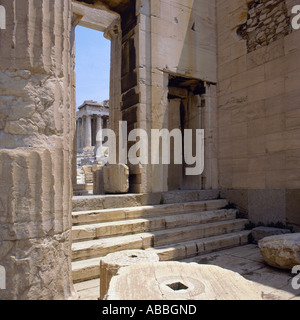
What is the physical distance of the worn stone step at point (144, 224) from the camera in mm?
4023

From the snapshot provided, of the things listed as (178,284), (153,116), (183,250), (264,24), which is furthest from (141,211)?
(264,24)

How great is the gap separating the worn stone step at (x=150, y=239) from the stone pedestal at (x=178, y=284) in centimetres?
137

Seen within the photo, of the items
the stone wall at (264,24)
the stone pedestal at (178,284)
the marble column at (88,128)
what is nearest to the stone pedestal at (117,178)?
the stone pedestal at (178,284)

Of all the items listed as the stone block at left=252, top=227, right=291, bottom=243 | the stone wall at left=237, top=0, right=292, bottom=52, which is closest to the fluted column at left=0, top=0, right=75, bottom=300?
the stone block at left=252, top=227, right=291, bottom=243

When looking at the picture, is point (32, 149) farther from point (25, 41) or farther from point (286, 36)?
point (286, 36)

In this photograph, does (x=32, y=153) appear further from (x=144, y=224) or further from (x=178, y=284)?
(x=144, y=224)

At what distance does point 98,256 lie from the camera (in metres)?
3.77

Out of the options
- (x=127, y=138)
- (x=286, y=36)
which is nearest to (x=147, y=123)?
(x=127, y=138)

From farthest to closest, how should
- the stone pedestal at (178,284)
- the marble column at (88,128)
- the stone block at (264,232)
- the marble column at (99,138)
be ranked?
the marble column at (88,128) < the marble column at (99,138) < the stone block at (264,232) < the stone pedestal at (178,284)

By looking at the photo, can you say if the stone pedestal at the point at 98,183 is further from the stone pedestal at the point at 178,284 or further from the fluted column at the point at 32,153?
the stone pedestal at the point at 178,284

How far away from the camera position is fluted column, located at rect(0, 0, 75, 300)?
230cm

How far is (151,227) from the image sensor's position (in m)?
4.73

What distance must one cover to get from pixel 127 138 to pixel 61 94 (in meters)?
3.34
